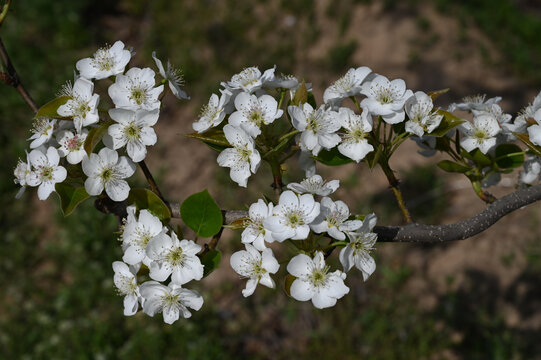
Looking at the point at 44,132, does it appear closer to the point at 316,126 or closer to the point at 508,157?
the point at 316,126

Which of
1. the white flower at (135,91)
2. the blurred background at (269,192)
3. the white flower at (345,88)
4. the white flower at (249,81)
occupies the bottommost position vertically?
the blurred background at (269,192)

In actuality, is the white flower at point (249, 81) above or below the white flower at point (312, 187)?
above

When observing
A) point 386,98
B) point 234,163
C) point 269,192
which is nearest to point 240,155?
point 234,163

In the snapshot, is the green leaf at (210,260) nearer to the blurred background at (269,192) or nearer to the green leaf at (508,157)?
the green leaf at (508,157)

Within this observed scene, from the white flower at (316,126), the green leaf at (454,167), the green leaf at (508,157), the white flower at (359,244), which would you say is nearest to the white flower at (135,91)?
the white flower at (316,126)

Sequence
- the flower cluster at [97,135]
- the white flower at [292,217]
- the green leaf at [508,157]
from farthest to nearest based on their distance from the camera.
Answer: the green leaf at [508,157] → the flower cluster at [97,135] → the white flower at [292,217]

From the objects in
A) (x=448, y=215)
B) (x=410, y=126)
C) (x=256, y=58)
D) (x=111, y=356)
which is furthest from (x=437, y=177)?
(x=410, y=126)

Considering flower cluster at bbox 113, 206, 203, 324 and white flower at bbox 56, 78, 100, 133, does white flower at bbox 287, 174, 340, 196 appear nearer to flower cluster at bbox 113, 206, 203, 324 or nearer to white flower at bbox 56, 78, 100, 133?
→ flower cluster at bbox 113, 206, 203, 324

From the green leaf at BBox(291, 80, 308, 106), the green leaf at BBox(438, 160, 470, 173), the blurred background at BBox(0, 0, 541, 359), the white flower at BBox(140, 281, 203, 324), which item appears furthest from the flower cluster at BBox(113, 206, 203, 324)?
the blurred background at BBox(0, 0, 541, 359)

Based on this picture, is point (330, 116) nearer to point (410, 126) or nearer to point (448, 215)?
point (410, 126)
